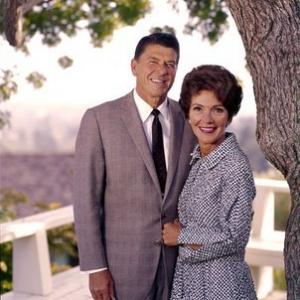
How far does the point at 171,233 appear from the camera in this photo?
3.60 metres

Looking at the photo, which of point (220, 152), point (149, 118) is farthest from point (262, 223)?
point (220, 152)

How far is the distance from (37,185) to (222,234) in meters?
15.3

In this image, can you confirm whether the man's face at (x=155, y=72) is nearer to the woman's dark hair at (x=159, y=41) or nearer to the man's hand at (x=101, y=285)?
the woman's dark hair at (x=159, y=41)

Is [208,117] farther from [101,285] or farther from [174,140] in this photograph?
[101,285]

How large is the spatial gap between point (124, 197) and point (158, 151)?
0.24 meters

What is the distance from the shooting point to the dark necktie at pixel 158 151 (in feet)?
12.3

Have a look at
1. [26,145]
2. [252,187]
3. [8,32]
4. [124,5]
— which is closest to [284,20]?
[252,187]

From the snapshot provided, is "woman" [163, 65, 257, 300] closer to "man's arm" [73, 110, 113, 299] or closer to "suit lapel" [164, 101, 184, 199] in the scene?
"suit lapel" [164, 101, 184, 199]

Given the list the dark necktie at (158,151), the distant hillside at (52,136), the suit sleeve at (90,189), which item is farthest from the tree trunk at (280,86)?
the distant hillside at (52,136)

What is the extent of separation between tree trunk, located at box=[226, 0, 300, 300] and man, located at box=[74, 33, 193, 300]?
34 centimetres

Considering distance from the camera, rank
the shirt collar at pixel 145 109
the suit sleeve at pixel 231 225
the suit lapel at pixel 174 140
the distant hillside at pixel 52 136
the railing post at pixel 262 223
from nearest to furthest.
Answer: the suit sleeve at pixel 231 225 → the suit lapel at pixel 174 140 → the shirt collar at pixel 145 109 → the railing post at pixel 262 223 → the distant hillside at pixel 52 136

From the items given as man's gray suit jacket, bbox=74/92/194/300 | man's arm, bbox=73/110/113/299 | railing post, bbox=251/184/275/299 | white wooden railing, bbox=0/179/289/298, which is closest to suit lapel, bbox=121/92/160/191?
man's gray suit jacket, bbox=74/92/194/300

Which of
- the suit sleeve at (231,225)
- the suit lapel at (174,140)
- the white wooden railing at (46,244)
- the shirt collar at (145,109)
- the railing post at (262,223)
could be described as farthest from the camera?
the railing post at (262,223)

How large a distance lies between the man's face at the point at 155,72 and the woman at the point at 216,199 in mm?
248
